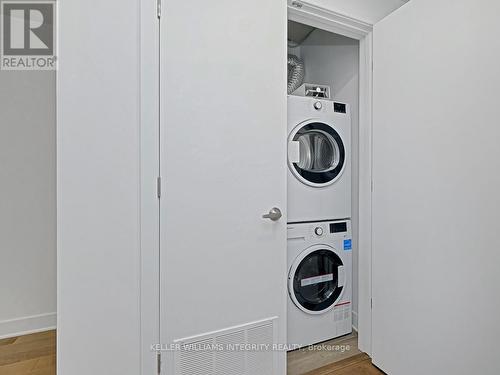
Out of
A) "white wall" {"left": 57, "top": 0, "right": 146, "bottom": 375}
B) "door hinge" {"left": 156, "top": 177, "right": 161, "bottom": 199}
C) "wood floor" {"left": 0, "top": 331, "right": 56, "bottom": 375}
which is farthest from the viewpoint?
"wood floor" {"left": 0, "top": 331, "right": 56, "bottom": 375}

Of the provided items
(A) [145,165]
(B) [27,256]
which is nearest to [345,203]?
(A) [145,165]

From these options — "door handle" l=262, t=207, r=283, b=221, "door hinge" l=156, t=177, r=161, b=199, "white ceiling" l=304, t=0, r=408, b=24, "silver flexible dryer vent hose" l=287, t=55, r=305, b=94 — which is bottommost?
"door handle" l=262, t=207, r=283, b=221

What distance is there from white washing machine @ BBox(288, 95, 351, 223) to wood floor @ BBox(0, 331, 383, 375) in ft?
3.04

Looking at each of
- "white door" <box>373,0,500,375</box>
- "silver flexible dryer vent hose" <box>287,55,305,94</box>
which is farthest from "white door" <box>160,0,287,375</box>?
"silver flexible dryer vent hose" <box>287,55,305,94</box>

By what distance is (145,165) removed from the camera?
1134 mm

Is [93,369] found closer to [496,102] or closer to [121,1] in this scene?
[121,1]

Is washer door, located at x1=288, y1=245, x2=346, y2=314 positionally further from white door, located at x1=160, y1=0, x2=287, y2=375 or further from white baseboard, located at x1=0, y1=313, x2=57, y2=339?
white baseboard, located at x1=0, y1=313, x2=57, y2=339

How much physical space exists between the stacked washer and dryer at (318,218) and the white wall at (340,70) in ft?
0.47

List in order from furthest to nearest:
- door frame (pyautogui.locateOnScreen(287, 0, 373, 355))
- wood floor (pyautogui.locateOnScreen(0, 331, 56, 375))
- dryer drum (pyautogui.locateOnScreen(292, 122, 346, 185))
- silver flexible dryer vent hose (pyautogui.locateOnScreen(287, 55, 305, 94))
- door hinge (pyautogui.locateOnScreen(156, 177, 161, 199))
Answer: silver flexible dryer vent hose (pyautogui.locateOnScreen(287, 55, 305, 94)) < dryer drum (pyautogui.locateOnScreen(292, 122, 346, 185)) < door frame (pyautogui.locateOnScreen(287, 0, 373, 355)) < wood floor (pyautogui.locateOnScreen(0, 331, 56, 375)) < door hinge (pyautogui.locateOnScreen(156, 177, 161, 199))

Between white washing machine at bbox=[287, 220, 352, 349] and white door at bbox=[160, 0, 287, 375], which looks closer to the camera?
white door at bbox=[160, 0, 287, 375]

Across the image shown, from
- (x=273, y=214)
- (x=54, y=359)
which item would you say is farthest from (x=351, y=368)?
(x=54, y=359)

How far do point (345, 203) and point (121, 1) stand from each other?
183cm

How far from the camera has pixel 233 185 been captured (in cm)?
132

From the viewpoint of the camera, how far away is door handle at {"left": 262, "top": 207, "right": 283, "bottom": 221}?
138cm
